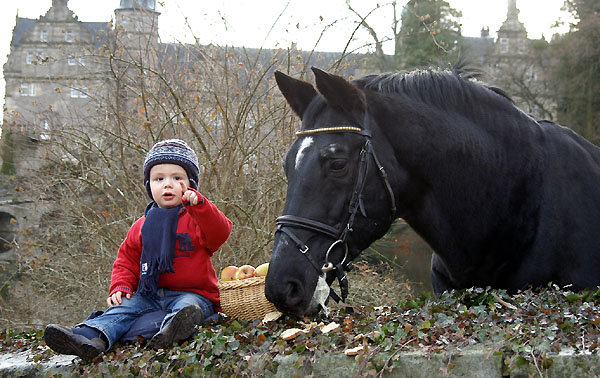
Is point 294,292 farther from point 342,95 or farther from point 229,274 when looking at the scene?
point 342,95

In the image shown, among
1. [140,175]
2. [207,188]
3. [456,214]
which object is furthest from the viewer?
[140,175]

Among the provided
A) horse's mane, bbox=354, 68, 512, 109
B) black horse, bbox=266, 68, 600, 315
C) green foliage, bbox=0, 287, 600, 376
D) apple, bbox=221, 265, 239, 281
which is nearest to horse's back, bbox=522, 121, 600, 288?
black horse, bbox=266, 68, 600, 315

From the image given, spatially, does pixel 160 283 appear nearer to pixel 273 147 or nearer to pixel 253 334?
pixel 253 334

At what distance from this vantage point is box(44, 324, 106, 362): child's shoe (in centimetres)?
279

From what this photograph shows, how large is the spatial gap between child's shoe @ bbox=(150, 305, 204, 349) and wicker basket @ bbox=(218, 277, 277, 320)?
35 centimetres

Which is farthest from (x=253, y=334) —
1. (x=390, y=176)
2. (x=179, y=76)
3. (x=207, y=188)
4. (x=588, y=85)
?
(x=588, y=85)

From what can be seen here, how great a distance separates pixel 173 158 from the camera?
348 cm

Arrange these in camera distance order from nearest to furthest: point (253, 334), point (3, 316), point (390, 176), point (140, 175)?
point (253, 334) < point (390, 176) < point (140, 175) < point (3, 316)

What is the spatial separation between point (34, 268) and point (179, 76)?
346cm

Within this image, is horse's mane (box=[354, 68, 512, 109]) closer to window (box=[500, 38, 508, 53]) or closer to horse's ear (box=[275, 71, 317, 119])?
horse's ear (box=[275, 71, 317, 119])

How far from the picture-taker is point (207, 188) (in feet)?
25.0

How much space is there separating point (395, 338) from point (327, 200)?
0.89 meters

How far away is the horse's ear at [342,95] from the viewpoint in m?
3.26

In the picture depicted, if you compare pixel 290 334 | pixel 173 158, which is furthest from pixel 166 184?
pixel 290 334
